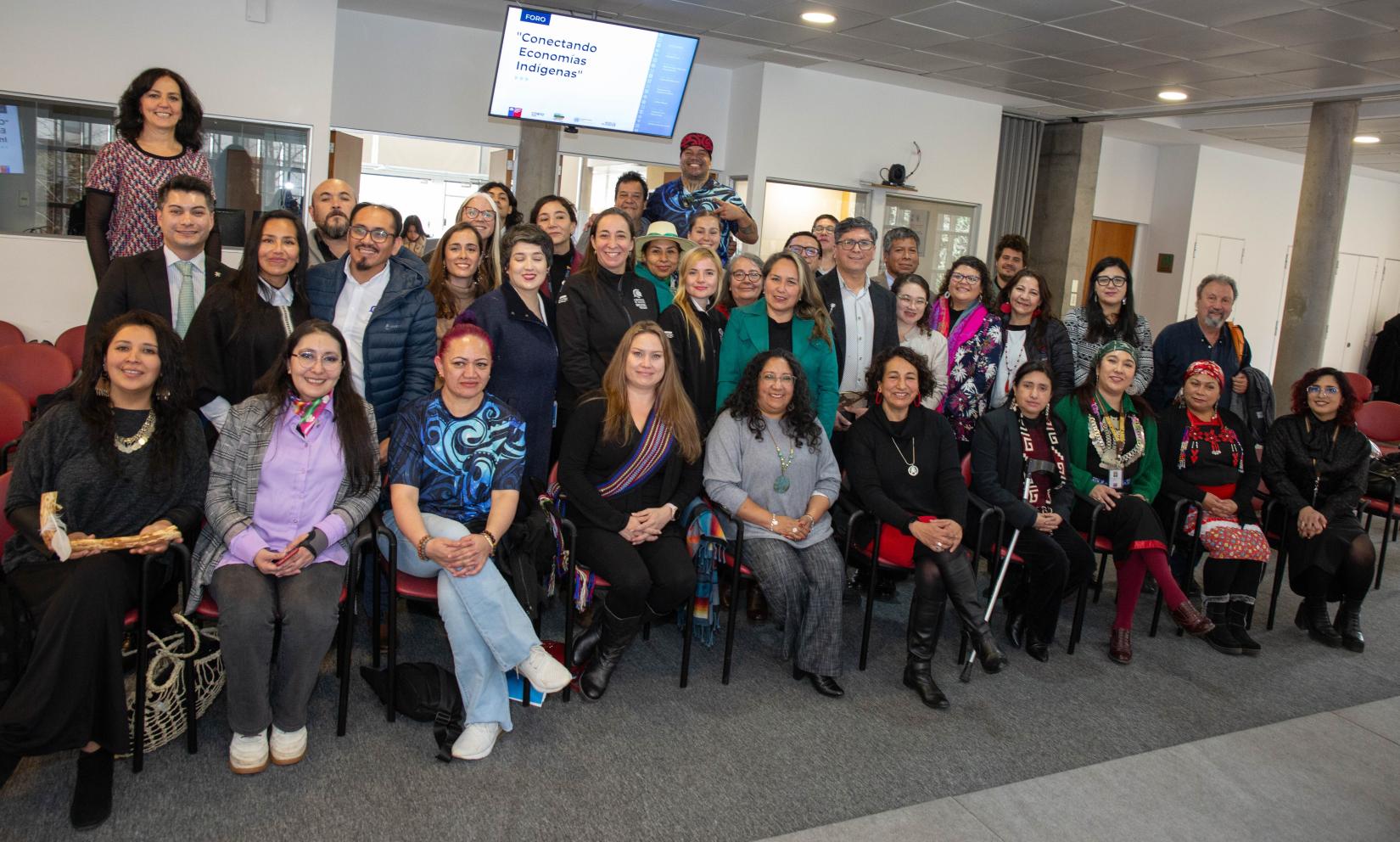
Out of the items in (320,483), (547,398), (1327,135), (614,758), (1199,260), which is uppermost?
(1327,135)

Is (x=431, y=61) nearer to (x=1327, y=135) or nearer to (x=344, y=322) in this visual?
(x=344, y=322)

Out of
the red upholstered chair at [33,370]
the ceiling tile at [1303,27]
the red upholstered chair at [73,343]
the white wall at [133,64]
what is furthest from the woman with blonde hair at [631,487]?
the ceiling tile at [1303,27]

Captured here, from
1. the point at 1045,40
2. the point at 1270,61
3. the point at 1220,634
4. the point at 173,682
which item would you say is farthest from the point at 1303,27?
the point at 173,682

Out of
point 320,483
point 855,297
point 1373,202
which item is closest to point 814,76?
point 855,297

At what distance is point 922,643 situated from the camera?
346 cm

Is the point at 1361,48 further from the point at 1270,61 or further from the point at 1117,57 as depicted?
the point at 1117,57

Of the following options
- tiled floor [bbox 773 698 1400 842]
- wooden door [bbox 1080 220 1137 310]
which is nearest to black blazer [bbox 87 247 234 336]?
tiled floor [bbox 773 698 1400 842]

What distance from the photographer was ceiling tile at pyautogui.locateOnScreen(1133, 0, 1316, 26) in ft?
18.4

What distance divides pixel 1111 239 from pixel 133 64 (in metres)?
10.4

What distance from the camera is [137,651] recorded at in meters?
2.51

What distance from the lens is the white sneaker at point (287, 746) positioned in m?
2.63

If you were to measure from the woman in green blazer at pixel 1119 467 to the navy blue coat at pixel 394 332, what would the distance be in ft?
8.84

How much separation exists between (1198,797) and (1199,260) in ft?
33.6

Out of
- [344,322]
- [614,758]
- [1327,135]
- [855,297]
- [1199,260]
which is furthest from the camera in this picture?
[1199,260]
